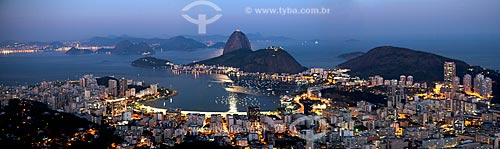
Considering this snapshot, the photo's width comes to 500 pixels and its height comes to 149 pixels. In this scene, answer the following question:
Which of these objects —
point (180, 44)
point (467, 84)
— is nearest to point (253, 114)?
point (467, 84)

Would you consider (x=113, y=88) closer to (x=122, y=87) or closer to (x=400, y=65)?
(x=122, y=87)

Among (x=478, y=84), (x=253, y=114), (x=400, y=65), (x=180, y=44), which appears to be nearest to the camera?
(x=253, y=114)

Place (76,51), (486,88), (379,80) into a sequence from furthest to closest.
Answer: (76,51) < (379,80) < (486,88)

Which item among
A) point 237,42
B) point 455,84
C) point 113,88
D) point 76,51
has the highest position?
point 237,42

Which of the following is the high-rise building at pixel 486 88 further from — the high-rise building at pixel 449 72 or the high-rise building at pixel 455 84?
the high-rise building at pixel 449 72

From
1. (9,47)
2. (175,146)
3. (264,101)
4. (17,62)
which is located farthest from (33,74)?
(175,146)

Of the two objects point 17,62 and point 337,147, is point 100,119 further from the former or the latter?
point 17,62

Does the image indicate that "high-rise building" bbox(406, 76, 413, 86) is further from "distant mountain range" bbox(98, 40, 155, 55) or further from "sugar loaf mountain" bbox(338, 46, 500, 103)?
"distant mountain range" bbox(98, 40, 155, 55)
